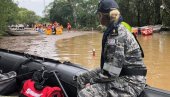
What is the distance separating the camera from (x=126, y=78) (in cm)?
368

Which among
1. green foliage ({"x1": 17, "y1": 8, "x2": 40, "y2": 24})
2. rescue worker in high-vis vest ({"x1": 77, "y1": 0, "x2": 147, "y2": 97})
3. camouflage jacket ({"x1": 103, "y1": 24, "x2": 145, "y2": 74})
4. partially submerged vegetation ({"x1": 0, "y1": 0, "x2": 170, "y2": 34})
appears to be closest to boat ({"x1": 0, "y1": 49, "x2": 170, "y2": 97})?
rescue worker in high-vis vest ({"x1": 77, "y1": 0, "x2": 147, "y2": 97})

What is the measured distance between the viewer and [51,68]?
564 cm

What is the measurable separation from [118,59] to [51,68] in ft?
7.20

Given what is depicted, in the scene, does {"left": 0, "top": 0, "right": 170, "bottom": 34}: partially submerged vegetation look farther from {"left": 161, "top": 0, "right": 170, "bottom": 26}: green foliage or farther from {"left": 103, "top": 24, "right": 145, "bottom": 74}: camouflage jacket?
{"left": 103, "top": 24, "right": 145, "bottom": 74}: camouflage jacket

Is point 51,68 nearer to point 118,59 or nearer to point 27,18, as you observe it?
point 118,59

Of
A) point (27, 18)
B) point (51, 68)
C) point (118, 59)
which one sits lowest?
point (51, 68)

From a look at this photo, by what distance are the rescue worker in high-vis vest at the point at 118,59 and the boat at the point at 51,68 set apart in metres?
0.18

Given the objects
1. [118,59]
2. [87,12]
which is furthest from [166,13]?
[118,59]

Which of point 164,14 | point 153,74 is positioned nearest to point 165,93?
point 153,74

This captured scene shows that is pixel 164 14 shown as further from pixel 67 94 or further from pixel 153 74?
pixel 67 94

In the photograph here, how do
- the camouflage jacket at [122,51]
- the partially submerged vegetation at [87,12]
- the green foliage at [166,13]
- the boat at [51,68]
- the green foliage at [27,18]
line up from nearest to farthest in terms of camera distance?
the camouflage jacket at [122,51] < the boat at [51,68] < the partially submerged vegetation at [87,12] < the green foliage at [166,13] < the green foliage at [27,18]

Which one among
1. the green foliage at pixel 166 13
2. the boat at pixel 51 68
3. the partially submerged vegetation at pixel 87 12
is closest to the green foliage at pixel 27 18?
the partially submerged vegetation at pixel 87 12

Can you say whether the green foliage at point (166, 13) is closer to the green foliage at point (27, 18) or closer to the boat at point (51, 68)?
the boat at point (51, 68)

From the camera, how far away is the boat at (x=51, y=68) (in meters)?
5.04
